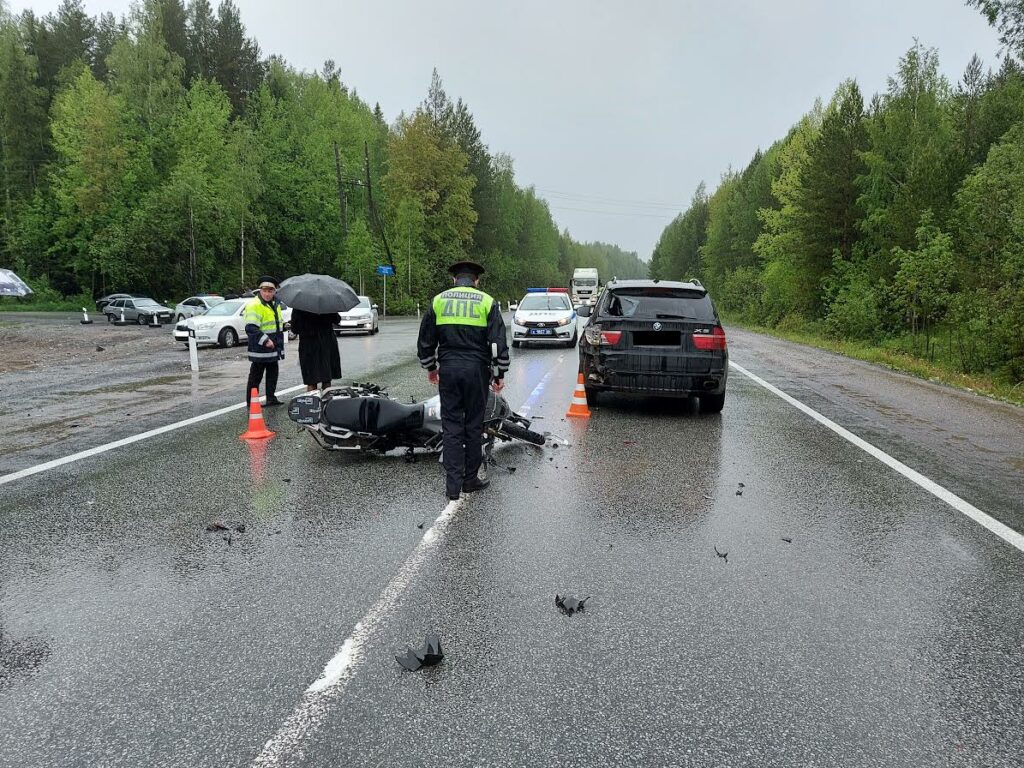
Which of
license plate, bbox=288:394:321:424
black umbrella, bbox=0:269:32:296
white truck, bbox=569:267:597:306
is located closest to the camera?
license plate, bbox=288:394:321:424

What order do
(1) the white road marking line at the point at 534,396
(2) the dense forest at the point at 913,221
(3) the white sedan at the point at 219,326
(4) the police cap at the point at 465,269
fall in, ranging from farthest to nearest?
(3) the white sedan at the point at 219,326
(2) the dense forest at the point at 913,221
(1) the white road marking line at the point at 534,396
(4) the police cap at the point at 465,269

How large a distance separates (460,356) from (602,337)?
416 cm

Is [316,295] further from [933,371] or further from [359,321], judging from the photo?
[359,321]

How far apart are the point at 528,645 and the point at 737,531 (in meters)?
2.35

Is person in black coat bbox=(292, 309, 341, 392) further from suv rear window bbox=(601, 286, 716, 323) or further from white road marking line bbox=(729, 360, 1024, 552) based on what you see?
white road marking line bbox=(729, 360, 1024, 552)

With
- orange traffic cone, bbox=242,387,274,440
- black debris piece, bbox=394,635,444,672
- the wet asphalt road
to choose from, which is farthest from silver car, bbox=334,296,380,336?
black debris piece, bbox=394,635,444,672

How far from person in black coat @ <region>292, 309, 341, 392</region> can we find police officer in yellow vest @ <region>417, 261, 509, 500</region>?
161 inches

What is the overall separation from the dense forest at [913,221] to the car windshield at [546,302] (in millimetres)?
11063

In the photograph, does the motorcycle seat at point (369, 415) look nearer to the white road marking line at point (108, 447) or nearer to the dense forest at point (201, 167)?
the white road marking line at point (108, 447)

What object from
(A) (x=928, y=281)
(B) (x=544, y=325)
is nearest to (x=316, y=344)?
(B) (x=544, y=325)

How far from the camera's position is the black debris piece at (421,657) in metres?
3.13

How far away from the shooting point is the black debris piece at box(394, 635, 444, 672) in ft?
10.3

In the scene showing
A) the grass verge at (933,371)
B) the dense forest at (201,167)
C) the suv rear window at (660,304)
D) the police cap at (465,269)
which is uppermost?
the dense forest at (201,167)

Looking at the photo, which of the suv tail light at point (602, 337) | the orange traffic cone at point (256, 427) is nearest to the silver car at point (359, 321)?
the suv tail light at point (602, 337)
